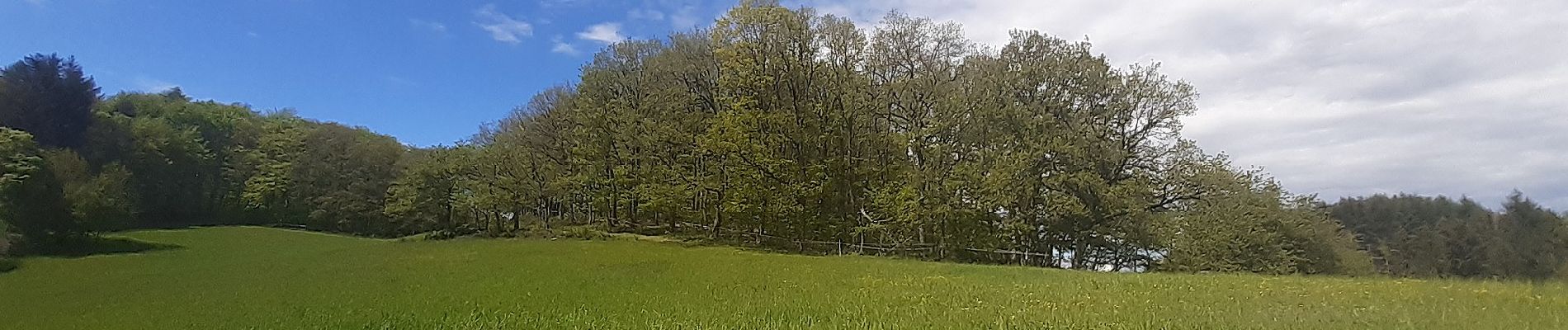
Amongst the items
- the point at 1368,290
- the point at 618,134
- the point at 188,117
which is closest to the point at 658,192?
the point at 618,134

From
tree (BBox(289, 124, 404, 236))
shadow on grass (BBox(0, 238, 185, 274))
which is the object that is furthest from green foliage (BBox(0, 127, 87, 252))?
tree (BBox(289, 124, 404, 236))

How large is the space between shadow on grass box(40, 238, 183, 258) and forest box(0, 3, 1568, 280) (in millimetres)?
424

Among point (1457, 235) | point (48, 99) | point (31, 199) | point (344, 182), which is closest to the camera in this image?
point (31, 199)

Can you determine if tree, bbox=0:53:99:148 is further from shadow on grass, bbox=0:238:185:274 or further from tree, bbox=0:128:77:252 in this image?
shadow on grass, bbox=0:238:185:274

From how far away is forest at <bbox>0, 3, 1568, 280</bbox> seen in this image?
31.8 metres

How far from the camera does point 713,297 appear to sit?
51.8 ft

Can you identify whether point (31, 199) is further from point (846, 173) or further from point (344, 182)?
point (846, 173)

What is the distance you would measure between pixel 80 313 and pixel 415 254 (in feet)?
59.5

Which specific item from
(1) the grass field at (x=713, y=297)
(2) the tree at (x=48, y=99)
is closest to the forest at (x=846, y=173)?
(2) the tree at (x=48, y=99)

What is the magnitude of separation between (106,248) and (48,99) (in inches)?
254

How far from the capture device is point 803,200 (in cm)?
3759

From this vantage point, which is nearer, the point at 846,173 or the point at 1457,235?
the point at 846,173

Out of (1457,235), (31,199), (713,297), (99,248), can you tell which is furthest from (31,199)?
(1457,235)

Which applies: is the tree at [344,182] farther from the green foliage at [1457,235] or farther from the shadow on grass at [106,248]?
the green foliage at [1457,235]
